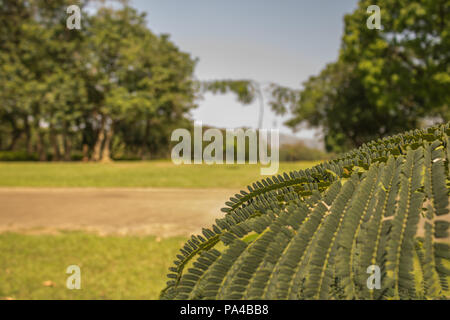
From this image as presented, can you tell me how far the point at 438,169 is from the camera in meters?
0.65

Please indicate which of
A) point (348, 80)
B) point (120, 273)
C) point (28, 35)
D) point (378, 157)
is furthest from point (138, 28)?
point (378, 157)

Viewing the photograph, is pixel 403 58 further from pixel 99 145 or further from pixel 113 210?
pixel 99 145

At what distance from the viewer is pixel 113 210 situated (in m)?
9.34

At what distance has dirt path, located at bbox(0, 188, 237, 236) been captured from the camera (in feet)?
24.6

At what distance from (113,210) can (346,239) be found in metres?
9.42

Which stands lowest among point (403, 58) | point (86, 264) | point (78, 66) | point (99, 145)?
point (86, 264)

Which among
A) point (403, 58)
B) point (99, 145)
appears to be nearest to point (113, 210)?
point (403, 58)

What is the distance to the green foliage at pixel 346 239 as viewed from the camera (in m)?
0.53

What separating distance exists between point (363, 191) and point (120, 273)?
488 cm

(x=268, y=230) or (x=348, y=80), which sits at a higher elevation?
(x=348, y=80)

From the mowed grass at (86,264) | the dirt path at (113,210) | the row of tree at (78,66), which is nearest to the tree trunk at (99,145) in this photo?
the row of tree at (78,66)

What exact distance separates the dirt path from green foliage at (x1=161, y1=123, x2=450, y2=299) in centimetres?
600

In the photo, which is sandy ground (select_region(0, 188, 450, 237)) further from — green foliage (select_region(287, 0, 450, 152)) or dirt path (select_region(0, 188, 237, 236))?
green foliage (select_region(287, 0, 450, 152))
